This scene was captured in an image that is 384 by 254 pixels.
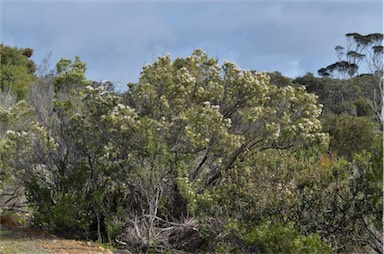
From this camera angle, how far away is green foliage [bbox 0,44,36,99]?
25734 mm

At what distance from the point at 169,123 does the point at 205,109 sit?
0.70 m

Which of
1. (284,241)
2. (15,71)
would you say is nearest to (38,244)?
(284,241)

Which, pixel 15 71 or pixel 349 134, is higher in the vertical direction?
pixel 15 71

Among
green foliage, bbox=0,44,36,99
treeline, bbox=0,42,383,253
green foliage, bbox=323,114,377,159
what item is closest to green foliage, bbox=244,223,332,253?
treeline, bbox=0,42,383,253

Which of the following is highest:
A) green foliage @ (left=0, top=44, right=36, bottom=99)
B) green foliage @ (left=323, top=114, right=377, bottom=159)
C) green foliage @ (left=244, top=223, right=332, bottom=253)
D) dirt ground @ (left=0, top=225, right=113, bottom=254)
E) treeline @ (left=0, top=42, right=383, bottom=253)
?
green foliage @ (left=0, top=44, right=36, bottom=99)

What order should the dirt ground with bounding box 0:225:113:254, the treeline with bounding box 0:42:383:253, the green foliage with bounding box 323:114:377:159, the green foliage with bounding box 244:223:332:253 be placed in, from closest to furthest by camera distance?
the green foliage with bounding box 244:223:332:253 → the treeline with bounding box 0:42:383:253 → the dirt ground with bounding box 0:225:113:254 → the green foliage with bounding box 323:114:377:159

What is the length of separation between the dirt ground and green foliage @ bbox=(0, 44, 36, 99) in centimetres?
1505

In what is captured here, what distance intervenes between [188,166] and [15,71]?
21.1m

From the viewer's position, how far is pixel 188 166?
8.87m

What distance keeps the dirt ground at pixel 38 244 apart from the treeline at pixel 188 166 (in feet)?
1.22

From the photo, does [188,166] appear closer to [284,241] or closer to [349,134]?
[284,241]

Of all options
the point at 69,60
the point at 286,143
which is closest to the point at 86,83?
the point at 69,60

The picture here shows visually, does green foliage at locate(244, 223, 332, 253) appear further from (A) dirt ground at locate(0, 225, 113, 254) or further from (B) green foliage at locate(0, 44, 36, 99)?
(B) green foliage at locate(0, 44, 36, 99)

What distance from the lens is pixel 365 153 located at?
22.1ft
